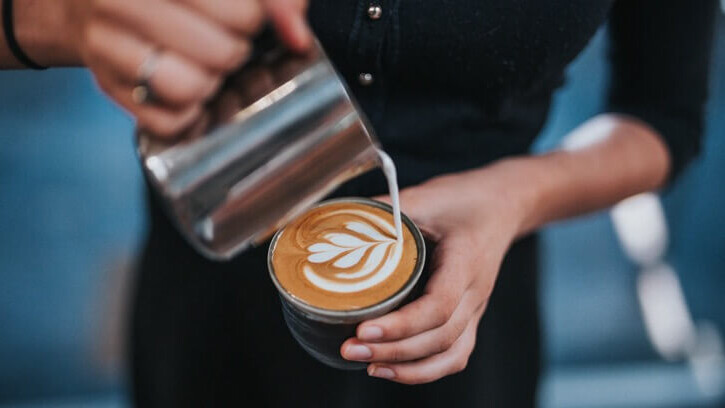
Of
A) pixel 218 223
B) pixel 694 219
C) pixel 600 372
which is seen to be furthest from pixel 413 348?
pixel 694 219

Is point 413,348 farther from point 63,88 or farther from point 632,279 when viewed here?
point 63,88

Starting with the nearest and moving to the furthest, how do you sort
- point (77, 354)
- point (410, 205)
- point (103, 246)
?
point (410, 205) < point (77, 354) < point (103, 246)

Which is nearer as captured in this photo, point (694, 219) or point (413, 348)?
point (413, 348)

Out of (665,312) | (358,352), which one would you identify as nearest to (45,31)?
(358,352)

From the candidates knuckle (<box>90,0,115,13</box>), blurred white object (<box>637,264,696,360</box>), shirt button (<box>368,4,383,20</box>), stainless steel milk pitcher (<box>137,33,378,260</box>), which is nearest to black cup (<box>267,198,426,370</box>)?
stainless steel milk pitcher (<box>137,33,378,260</box>)

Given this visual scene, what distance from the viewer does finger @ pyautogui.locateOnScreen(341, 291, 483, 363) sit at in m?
0.75

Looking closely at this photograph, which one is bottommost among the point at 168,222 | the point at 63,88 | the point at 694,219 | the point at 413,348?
the point at 694,219

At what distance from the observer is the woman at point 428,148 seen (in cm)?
56

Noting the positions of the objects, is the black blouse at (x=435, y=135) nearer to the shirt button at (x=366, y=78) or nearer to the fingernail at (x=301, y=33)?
the shirt button at (x=366, y=78)

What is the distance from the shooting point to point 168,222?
1.08 m

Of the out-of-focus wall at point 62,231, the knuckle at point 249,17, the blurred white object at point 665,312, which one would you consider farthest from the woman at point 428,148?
the blurred white object at point 665,312

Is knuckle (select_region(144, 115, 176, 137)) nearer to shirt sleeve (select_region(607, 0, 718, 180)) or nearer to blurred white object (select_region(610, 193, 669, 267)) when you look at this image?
shirt sleeve (select_region(607, 0, 718, 180))

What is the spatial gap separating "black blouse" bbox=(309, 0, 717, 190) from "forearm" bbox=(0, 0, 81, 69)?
30 centimetres

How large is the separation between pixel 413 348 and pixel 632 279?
204cm
